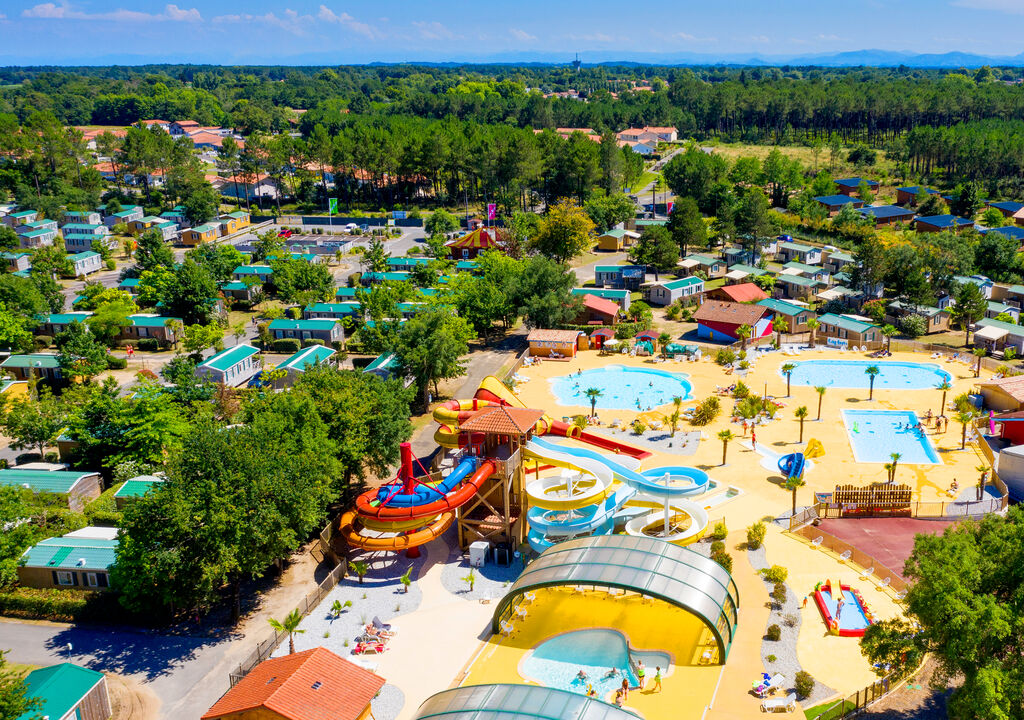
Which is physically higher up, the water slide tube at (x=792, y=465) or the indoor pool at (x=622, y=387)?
the water slide tube at (x=792, y=465)

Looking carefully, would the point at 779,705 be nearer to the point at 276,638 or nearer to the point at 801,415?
the point at 276,638

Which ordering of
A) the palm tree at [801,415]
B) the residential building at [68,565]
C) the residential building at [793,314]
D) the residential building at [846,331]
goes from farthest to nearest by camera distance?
the residential building at [793,314] → the residential building at [846,331] → the palm tree at [801,415] → the residential building at [68,565]

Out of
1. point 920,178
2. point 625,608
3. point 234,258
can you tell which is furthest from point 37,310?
point 920,178

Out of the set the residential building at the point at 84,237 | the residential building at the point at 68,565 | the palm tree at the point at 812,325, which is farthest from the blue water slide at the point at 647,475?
the residential building at the point at 84,237

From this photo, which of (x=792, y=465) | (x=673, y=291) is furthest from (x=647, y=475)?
(x=673, y=291)

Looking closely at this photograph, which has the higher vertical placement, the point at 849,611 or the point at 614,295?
the point at 614,295

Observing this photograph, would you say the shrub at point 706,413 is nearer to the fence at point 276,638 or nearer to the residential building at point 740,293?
the residential building at point 740,293
